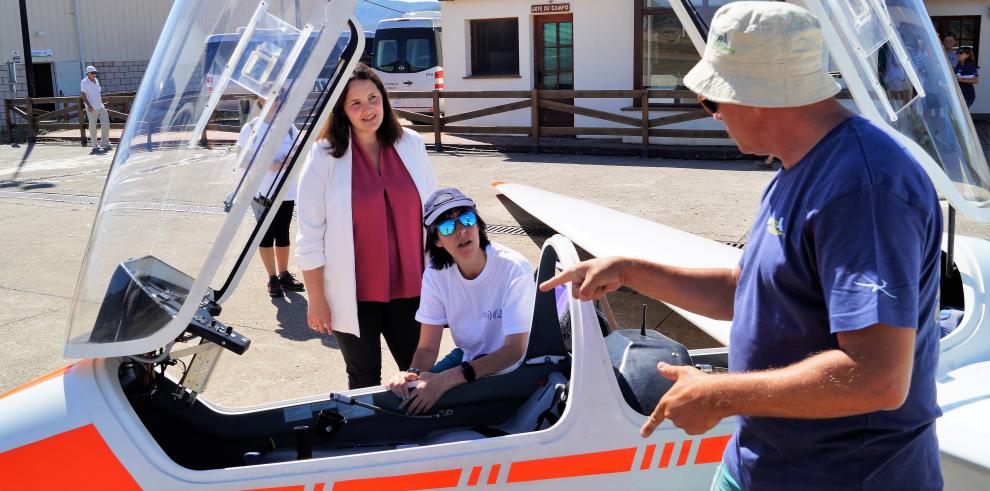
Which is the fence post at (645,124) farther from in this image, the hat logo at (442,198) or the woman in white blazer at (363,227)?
the hat logo at (442,198)

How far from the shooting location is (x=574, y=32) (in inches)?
638

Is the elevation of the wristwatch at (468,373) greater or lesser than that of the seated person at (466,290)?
lesser

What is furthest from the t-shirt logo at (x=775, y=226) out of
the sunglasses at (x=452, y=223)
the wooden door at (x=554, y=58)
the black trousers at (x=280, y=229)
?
the wooden door at (x=554, y=58)

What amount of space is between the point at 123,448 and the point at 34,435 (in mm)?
253

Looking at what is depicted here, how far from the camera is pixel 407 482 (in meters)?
2.45

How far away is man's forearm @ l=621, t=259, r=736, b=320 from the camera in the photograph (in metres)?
1.98

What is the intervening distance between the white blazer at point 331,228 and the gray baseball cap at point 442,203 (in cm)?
44

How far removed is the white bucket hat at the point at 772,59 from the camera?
1539mm

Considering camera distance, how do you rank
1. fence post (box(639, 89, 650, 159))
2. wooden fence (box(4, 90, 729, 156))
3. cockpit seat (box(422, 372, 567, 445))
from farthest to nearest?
A: wooden fence (box(4, 90, 729, 156)), fence post (box(639, 89, 650, 159)), cockpit seat (box(422, 372, 567, 445))

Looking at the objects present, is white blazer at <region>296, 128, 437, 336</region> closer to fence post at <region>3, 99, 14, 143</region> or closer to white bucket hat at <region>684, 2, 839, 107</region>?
white bucket hat at <region>684, 2, 839, 107</region>

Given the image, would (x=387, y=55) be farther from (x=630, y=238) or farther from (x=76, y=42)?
(x=630, y=238)

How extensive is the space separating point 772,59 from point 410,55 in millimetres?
19446

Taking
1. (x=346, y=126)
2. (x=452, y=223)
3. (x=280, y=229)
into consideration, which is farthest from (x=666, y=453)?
(x=280, y=229)

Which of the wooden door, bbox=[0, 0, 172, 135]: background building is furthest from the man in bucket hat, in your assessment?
bbox=[0, 0, 172, 135]: background building
